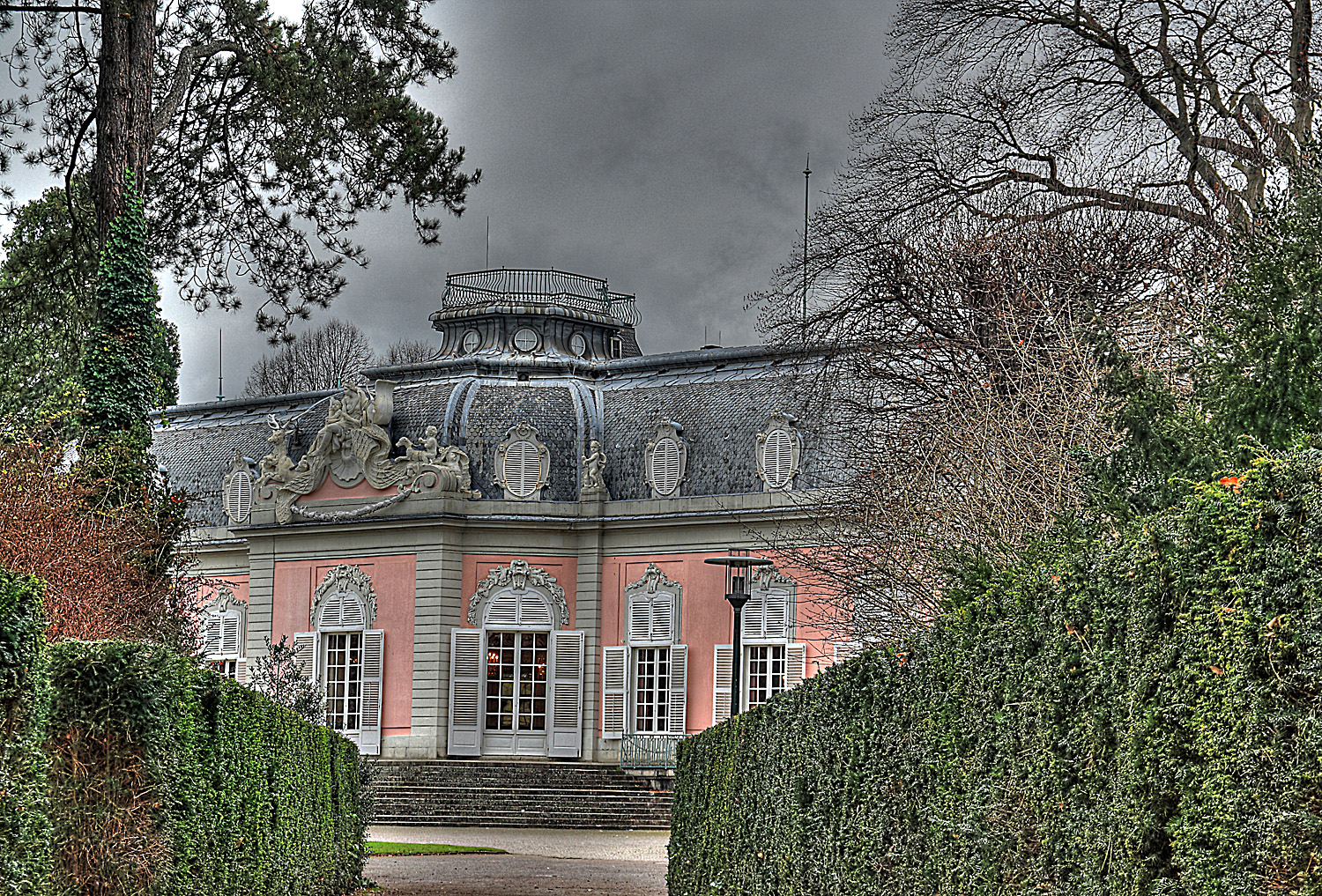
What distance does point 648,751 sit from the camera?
31.7 m

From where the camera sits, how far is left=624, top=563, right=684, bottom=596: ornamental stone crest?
33.1 m

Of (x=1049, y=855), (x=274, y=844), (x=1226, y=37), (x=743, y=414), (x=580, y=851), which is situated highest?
(x=1226, y=37)

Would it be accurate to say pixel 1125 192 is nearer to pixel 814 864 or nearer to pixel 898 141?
pixel 898 141

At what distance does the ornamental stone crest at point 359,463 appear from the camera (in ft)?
109

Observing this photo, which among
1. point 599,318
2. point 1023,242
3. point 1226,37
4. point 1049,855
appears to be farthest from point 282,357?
point 1049,855

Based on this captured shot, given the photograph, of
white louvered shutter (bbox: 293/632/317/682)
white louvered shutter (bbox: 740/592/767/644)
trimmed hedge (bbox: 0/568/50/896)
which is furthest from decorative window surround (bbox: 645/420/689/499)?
trimmed hedge (bbox: 0/568/50/896)

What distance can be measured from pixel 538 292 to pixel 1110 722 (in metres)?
32.6

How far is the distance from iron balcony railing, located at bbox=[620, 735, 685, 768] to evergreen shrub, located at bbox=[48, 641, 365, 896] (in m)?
20.6

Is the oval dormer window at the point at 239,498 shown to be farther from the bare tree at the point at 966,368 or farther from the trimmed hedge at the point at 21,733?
the trimmed hedge at the point at 21,733

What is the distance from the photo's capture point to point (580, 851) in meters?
23.2

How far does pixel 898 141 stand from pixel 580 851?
11.0 metres

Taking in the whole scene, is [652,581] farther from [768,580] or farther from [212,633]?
[212,633]

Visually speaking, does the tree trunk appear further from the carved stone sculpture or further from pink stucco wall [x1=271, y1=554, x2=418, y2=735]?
the carved stone sculpture

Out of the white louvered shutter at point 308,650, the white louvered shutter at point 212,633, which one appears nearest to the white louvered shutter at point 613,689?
the white louvered shutter at point 308,650
